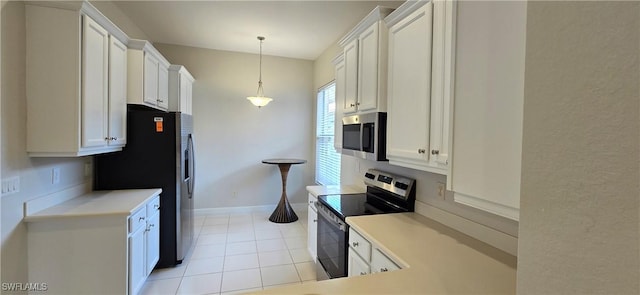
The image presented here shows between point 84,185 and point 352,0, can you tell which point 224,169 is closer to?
point 84,185

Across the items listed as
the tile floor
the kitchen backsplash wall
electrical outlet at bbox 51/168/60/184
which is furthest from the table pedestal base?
electrical outlet at bbox 51/168/60/184

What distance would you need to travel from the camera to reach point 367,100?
230cm

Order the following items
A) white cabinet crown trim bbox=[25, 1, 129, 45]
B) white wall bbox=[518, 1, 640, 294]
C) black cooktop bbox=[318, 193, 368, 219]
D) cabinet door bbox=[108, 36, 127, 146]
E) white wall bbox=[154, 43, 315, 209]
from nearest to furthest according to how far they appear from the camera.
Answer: white wall bbox=[518, 1, 640, 294], white cabinet crown trim bbox=[25, 1, 129, 45], black cooktop bbox=[318, 193, 368, 219], cabinet door bbox=[108, 36, 127, 146], white wall bbox=[154, 43, 315, 209]

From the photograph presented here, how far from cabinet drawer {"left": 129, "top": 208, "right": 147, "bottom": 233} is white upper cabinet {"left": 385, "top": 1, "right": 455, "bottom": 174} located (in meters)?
2.06

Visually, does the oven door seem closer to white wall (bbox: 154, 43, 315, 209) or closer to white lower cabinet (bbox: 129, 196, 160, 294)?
A: white lower cabinet (bbox: 129, 196, 160, 294)

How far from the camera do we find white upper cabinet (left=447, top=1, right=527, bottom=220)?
0.94 m

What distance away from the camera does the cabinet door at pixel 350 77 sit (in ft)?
8.21

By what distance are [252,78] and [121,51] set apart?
94.8 inches

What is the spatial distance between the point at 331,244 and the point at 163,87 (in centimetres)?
297

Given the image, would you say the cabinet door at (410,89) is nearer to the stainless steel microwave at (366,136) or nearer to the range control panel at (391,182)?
the stainless steel microwave at (366,136)

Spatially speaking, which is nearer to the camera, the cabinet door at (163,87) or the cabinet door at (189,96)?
the cabinet door at (163,87)

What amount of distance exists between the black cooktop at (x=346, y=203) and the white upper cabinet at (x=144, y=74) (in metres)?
2.18

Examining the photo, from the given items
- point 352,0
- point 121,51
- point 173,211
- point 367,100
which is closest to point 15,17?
point 121,51

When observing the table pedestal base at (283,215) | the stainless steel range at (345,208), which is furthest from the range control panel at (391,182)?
the table pedestal base at (283,215)
